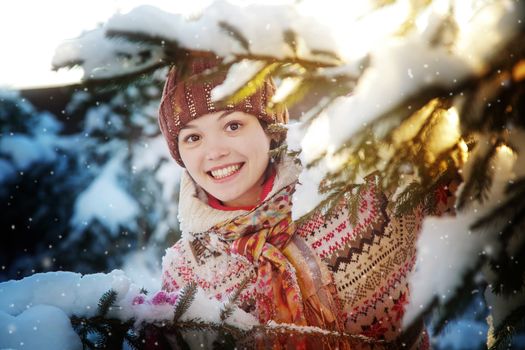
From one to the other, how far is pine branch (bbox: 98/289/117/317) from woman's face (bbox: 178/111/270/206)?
1.08 meters

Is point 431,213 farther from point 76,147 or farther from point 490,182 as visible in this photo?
point 76,147

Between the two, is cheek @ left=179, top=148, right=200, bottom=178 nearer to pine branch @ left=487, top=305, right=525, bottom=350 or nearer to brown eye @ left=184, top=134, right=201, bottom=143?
Result: brown eye @ left=184, top=134, right=201, bottom=143

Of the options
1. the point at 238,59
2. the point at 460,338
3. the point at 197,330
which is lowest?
the point at 460,338

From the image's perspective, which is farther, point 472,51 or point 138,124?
point 138,124

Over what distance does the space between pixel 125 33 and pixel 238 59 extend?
0.28m

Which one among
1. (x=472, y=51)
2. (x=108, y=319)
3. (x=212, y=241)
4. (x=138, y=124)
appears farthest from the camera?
(x=138, y=124)

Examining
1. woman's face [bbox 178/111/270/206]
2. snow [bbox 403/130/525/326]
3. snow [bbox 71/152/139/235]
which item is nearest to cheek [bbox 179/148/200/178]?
woman's face [bbox 178/111/270/206]

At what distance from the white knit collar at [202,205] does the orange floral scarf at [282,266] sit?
0.15ft

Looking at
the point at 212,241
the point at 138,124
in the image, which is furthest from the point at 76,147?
the point at 212,241

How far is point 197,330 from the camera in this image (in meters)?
1.56

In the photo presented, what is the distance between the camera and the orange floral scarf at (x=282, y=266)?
2.25 m

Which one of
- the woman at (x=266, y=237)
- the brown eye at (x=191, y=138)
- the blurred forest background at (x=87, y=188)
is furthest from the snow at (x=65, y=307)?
the blurred forest background at (x=87, y=188)

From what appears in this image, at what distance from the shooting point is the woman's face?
2.49m

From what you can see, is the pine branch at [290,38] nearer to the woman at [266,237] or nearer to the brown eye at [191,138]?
the woman at [266,237]
